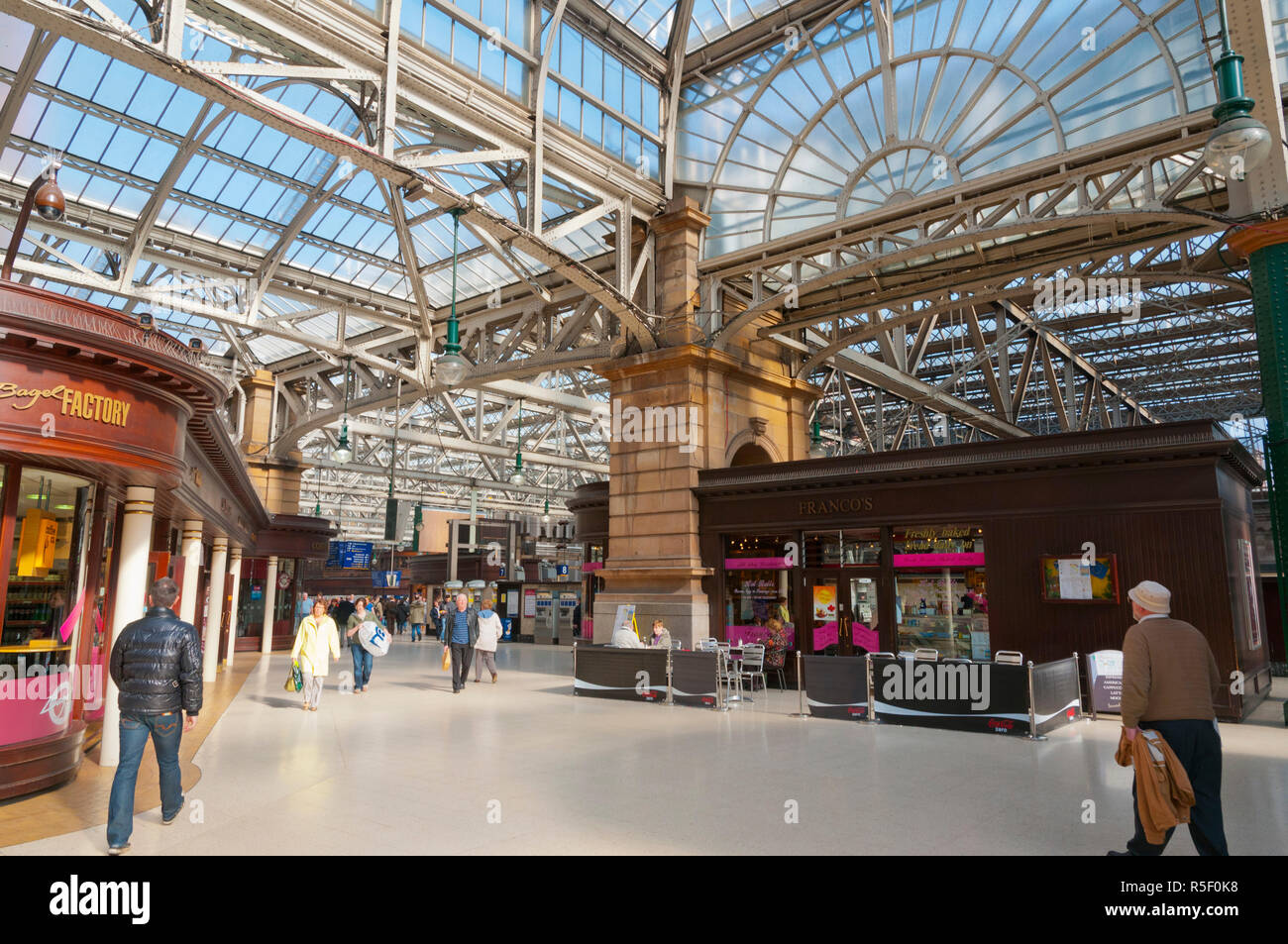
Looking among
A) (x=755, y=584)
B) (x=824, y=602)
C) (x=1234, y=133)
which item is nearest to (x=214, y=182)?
(x=755, y=584)

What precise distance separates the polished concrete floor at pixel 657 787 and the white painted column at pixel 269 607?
14.2 m

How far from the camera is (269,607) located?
25.3 meters

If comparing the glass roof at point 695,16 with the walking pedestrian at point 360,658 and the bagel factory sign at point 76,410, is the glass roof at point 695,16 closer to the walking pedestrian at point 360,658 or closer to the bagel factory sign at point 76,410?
the walking pedestrian at point 360,658

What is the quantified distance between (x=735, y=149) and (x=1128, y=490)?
1120 centimetres

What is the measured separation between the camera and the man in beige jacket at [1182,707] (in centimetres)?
484

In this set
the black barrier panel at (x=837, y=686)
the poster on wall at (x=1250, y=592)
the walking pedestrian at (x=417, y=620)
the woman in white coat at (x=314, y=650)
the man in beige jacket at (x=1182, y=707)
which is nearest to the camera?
the man in beige jacket at (x=1182, y=707)

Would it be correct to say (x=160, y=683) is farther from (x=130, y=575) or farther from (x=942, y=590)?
(x=942, y=590)

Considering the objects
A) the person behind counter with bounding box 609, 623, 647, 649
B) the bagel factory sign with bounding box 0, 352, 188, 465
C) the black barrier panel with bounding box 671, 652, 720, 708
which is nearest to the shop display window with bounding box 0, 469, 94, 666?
the bagel factory sign with bounding box 0, 352, 188, 465

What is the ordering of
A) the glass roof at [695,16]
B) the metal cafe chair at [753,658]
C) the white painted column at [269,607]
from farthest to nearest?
1. the white painted column at [269,607]
2. the glass roof at [695,16]
3. the metal cafe chair at [753,658]

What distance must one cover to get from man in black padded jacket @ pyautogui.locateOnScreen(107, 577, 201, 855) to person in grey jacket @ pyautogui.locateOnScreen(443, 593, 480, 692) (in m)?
9.05

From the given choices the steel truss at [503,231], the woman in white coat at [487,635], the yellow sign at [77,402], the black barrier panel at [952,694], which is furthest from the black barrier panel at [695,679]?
the yellow sign at [77,402]

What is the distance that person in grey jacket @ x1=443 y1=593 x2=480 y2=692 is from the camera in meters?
15.1

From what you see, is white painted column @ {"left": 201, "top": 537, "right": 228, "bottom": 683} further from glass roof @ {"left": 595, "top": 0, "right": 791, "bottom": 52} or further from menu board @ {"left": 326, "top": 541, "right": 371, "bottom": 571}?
menu board @ {"left": 326, "top": 541, "right": 371, "bottom": 571}
